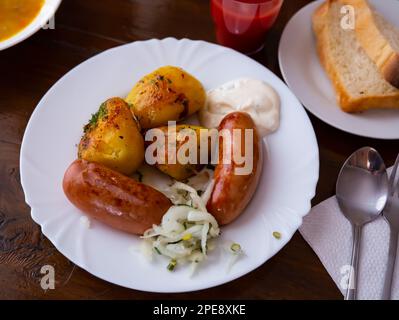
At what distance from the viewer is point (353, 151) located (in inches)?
59.4

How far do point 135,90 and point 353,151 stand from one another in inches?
28.7

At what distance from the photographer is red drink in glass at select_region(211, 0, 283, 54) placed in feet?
5.11

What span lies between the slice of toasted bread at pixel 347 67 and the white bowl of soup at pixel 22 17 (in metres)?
0.96

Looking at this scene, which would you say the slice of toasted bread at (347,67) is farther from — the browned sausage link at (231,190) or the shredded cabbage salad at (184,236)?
the shredded cabbage salad at (184,236)

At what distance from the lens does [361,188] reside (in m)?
1.36

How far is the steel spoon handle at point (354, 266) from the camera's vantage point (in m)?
1.20

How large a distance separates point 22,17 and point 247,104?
854 millimetres

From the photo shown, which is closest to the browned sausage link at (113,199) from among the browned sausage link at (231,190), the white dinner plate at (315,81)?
the browned sausage link at (231,190)

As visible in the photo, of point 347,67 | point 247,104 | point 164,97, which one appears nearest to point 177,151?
point 164,97

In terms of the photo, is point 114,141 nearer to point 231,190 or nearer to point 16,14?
point 231,190

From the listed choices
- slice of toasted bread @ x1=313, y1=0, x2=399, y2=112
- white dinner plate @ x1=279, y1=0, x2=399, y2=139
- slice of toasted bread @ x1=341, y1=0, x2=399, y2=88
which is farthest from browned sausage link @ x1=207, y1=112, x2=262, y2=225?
slice of toasted bread @ x1=341, y1=0, x2=399, y2=88

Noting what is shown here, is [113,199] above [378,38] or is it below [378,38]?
below
